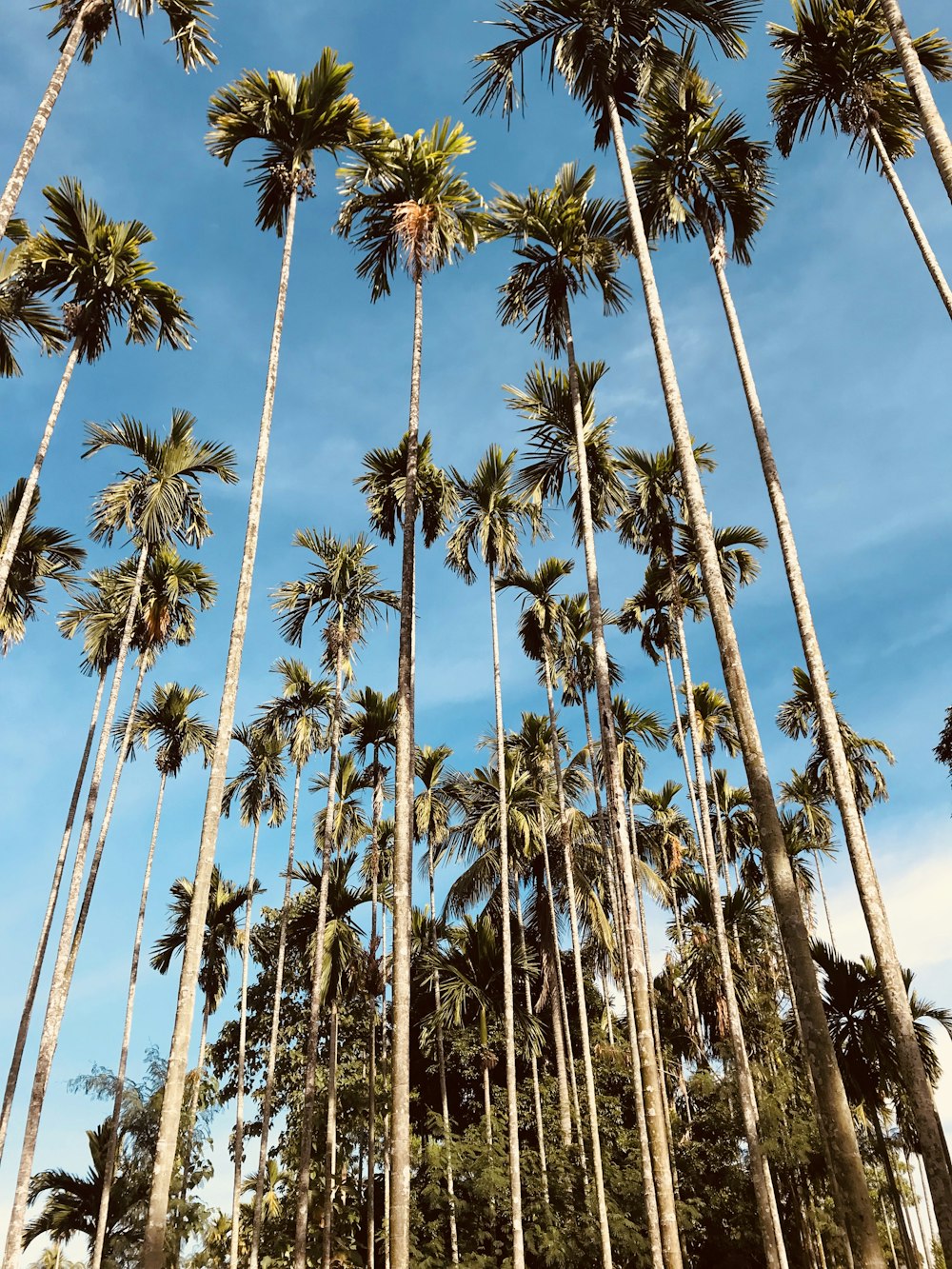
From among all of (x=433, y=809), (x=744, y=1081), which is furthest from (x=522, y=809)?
(x=744, y=1081)

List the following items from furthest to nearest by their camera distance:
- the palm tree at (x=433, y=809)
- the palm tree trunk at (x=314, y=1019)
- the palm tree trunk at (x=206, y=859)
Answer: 1. the palm tree at (x=433, y=809)
2. the palm tree trunk at (x=314, y=1019)
3. the palm tree trunk at (x=206, y=859)

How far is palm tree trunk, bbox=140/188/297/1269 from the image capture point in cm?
891

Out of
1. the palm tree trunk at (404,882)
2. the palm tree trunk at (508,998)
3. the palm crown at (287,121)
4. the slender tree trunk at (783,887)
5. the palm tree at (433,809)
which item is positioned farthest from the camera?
the palm tree at (433,809)

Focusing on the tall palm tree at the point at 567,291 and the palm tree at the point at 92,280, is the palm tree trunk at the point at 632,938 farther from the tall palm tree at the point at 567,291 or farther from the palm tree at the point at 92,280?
the palm tree at the point at 92,280

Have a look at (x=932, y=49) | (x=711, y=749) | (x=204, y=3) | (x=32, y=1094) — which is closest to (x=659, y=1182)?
(x=32, y=1094)

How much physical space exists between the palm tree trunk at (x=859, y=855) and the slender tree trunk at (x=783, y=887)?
0.32 meters

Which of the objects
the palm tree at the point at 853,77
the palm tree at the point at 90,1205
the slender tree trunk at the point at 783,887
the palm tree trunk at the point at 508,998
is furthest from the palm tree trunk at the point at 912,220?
the palm tree at the point at 90,1205

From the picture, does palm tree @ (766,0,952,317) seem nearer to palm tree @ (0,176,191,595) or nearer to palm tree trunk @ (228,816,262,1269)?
palm tree @ (0,176,191,595)

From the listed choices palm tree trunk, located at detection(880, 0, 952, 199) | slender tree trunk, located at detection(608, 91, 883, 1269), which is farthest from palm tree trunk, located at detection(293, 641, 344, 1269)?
palm tree trunk, located at detection(880, 0, 952, 199)

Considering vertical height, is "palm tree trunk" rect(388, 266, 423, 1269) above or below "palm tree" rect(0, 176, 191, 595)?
below

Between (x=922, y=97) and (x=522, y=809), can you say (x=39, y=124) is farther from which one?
(x=522, y=809)

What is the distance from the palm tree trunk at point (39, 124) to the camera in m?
11.0

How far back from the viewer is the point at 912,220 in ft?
43.5

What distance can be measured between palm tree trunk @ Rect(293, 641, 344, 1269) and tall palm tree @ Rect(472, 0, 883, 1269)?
1095cm
